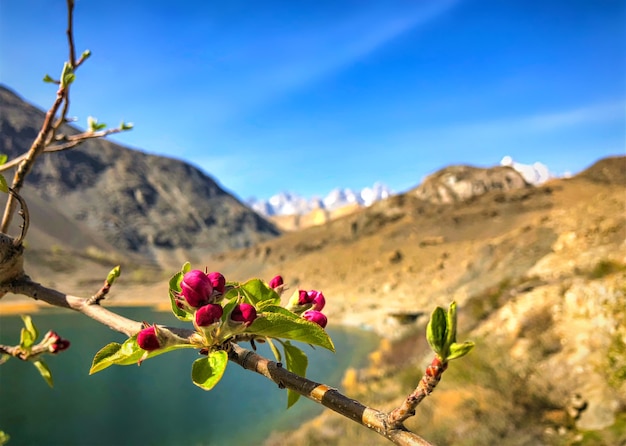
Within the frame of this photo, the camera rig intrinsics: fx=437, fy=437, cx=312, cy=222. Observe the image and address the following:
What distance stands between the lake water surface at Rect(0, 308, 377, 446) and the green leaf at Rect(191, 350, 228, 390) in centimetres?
1371

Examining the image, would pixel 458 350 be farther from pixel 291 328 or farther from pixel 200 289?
pixel 200 289

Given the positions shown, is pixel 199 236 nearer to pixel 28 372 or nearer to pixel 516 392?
pixel 28 372

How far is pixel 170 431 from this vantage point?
1444cm

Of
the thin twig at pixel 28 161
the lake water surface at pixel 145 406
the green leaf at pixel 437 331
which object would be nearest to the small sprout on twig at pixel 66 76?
the thin twig at pixel 28 161

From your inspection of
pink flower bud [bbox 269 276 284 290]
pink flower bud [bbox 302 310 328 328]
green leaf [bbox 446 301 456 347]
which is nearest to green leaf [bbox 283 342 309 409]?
pink flower bud [bbox 302 310 328 328]

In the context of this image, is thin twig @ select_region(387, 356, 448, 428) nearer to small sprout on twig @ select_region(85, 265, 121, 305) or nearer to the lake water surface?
small sprout on twig @ select_region(85, 265, 121, 305)

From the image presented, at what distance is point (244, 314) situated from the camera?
81 cm

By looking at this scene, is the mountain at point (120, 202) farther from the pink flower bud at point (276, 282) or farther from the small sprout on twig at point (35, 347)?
the pink flower bud at point (276, 282)

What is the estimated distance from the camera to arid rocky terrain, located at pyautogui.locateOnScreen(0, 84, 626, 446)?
820 cm

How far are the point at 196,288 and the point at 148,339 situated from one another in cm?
12

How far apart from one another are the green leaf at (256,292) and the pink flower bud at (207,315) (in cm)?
13

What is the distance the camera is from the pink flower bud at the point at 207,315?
2.62ft

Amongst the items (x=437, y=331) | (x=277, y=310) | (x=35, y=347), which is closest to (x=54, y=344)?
(x=35, y=347)

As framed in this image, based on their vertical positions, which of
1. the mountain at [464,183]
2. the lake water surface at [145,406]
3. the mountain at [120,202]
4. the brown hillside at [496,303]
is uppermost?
the mountain at [120,202]
